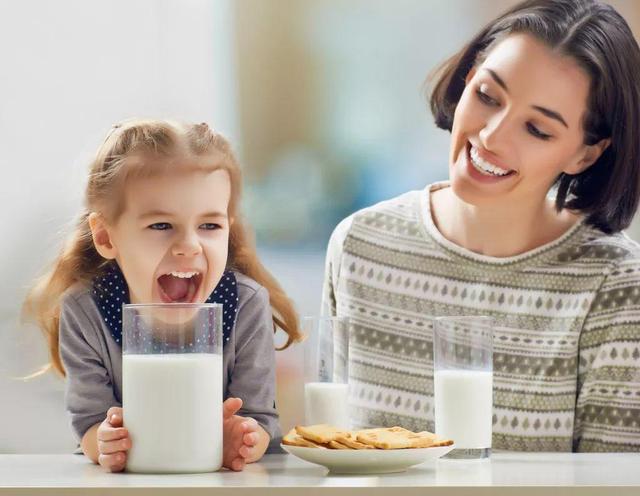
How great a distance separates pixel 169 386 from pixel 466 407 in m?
0.39

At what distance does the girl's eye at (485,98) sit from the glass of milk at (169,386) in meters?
0.84

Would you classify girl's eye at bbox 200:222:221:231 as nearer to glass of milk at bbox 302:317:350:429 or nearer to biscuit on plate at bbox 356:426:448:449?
glass of milk at bbox 302:317:350:429

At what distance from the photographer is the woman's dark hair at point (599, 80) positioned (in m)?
1.91

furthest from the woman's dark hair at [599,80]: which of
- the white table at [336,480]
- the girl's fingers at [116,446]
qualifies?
the girl's fingers at [116,446]

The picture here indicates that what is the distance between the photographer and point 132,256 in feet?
5.02

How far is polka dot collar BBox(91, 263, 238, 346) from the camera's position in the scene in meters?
1.55

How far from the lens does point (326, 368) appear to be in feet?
5.00

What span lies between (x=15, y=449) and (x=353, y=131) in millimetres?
1023

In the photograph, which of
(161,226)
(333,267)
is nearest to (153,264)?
(161,226)

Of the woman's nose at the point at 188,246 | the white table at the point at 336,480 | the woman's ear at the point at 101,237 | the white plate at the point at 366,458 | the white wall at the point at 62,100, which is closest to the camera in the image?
the white table at the point at 336,480

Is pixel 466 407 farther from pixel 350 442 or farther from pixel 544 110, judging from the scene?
pixel 544 110

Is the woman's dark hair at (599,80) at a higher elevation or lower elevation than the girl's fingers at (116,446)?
higher

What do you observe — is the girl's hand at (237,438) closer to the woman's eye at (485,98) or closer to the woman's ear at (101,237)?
the woman's ear at (101,237)

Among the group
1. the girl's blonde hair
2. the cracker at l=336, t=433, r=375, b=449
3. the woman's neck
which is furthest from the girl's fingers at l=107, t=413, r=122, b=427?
the woman's neck
